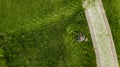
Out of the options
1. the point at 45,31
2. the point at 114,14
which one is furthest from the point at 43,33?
the point at 114,14

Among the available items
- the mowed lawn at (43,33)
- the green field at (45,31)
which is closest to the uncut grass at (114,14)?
the green field at (45,31)

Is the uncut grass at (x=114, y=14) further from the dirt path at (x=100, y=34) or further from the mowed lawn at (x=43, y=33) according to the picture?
the mowed lawn at (x=43, y=33)

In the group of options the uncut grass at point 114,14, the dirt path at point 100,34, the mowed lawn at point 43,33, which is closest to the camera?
the dirt path at point 100,34

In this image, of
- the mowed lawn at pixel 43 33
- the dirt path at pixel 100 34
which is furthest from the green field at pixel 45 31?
the dirt path at pixel 100 34

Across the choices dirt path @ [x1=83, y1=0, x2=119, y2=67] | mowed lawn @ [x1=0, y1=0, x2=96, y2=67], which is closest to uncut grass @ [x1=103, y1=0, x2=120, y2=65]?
dirt path @ [x1=83, y1=0, x2=119, y2=67]

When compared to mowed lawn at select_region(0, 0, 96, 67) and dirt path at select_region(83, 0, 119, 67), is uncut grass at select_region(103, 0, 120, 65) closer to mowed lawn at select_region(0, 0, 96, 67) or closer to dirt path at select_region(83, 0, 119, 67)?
dirt path at select_region(83, 0, 119, 67)

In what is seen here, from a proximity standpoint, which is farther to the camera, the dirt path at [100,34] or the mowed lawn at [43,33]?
the mowed lawn at [43,33]

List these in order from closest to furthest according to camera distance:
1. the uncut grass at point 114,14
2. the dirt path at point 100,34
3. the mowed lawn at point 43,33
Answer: the dirt path at point 100,34
the mowed lawn at point 43,33
the uncut grass at point 114,14

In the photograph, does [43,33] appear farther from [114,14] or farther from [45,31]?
[114,14]
